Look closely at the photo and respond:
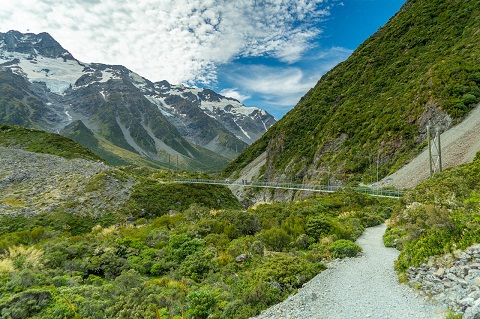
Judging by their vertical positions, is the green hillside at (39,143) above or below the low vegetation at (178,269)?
above

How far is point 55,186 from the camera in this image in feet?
126

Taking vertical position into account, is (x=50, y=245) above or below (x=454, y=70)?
below

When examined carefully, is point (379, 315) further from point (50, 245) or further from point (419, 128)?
point (419, 128)

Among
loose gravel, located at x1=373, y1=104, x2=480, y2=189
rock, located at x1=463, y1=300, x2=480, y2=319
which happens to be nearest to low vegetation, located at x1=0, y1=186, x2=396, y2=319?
rock, located at x1=463, y1=300, x2=480, y2=319

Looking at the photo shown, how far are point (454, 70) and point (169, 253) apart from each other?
56.8 metres

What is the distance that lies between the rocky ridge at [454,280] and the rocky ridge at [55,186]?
3336cm

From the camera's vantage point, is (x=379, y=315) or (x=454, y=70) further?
(x=454, y=70)

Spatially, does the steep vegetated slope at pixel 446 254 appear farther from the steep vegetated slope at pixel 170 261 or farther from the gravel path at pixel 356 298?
the steep vegetated slope at pixel 170 261

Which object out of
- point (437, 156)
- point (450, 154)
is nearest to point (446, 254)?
point (437, 156)

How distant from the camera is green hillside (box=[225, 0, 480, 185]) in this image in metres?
46.9

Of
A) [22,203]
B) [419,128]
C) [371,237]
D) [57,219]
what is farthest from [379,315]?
[419,128]

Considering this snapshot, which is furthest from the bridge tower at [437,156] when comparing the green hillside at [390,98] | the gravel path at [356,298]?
the gravel path at [356,298]

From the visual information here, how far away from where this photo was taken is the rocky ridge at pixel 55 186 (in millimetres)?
32344

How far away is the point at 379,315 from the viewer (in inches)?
291
